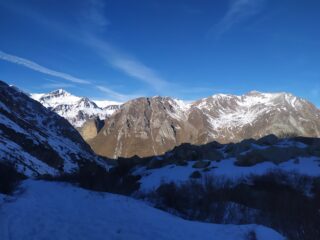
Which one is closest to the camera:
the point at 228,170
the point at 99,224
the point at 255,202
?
the point at 99,224

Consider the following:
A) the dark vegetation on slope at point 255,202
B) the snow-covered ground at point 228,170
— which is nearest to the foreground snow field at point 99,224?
the dark vegetation on slope at point 255,202

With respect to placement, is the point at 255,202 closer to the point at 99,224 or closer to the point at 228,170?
the point at 228,170

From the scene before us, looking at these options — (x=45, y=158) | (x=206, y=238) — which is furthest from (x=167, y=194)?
(x=45, y=158)

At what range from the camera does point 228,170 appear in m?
57.8

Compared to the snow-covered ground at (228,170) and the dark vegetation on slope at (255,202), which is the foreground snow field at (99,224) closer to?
the dark vegetation on slope at (255,202)

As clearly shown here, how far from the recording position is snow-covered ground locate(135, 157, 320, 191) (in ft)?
179

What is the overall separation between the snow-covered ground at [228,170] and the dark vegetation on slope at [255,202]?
231 cm

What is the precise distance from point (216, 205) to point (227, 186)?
13.6 meters

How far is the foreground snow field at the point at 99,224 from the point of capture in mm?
A: 18141

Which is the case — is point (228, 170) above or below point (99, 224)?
above

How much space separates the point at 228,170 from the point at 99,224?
133ft

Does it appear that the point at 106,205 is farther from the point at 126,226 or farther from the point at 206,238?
the point at 206,238

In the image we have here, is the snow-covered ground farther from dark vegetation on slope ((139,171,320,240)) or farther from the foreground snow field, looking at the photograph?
the foreground snow field

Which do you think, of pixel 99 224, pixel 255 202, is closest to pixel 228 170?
pixel 255 202
